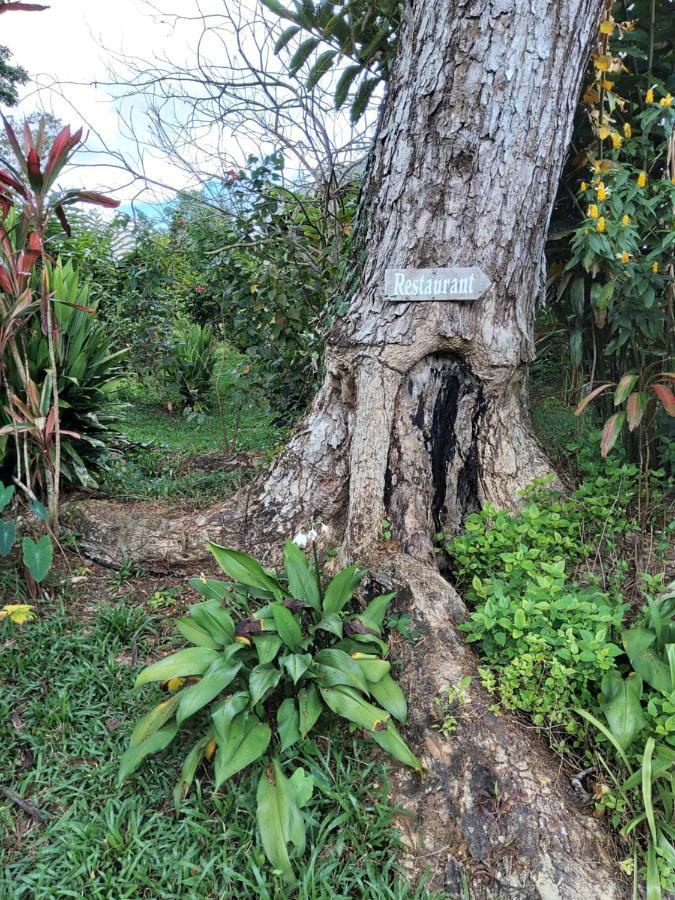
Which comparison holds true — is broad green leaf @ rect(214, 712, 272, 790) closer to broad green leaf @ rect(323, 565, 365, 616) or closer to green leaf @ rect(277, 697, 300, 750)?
green leaf @ rect(277, 697, 300, 750)

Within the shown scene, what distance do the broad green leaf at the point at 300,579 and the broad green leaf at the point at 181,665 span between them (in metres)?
0.35

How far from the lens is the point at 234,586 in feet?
6.96

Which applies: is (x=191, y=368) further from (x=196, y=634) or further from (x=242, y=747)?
(x=242, y=747)

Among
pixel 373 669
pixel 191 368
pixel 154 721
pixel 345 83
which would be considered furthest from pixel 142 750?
pixel 191 368

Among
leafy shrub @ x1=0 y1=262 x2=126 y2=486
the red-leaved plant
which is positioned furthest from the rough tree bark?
leafy shrub @ x1=0 y1=262 x2=126 y2=486

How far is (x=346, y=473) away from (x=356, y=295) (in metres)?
0.78

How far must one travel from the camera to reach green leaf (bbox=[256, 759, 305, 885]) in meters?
1.41

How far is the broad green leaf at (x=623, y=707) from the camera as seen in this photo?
1517mm

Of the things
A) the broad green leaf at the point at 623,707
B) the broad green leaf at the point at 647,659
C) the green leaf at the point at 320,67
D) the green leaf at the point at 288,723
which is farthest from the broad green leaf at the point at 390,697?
the green leaf at the point at 320,67

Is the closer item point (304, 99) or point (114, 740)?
point (114, 740)

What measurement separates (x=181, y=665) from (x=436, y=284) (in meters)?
1.66

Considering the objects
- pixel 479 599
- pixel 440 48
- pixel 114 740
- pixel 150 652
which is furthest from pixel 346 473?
pixel 440 48

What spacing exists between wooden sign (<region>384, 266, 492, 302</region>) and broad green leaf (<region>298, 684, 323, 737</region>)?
4.89ft

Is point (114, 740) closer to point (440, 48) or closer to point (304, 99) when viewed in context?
point (440, 48)
